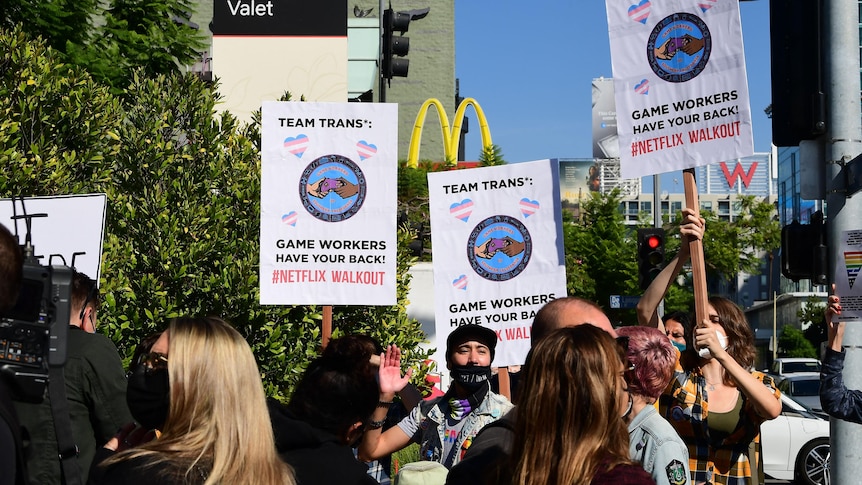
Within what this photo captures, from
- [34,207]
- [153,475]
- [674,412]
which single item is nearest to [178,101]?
[34,207]

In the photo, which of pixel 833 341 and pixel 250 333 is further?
pixel 250 333

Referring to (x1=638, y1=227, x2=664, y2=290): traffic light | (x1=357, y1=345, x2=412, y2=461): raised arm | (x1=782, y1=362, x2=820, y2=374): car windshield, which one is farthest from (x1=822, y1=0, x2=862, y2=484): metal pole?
(x1=782, y1=362, x2=820, y2=374): car windshield

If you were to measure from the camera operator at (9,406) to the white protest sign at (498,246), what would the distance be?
15.0ft

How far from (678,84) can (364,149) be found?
2.27 metres

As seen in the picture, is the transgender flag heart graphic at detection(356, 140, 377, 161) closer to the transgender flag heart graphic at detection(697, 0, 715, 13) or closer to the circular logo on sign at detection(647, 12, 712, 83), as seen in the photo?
the circular logo on sign at detection(647, 12, 712, 83)

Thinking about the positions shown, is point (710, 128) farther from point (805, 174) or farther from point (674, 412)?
point (674, 412)

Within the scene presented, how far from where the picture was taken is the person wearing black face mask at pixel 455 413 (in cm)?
516

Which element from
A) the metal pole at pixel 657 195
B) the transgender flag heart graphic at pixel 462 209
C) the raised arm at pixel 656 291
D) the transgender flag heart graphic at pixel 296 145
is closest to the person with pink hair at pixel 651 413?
the raised arm at pixel 656 291

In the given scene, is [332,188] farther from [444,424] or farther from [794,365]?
[794,365]

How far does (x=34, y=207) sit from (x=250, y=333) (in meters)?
3.89

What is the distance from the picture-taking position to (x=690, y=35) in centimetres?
618

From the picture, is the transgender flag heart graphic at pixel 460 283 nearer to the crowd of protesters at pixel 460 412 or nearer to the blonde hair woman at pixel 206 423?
the crowd of protesters at pixel 460 412

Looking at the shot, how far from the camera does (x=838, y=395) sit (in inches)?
207

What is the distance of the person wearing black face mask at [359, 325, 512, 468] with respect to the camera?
516cm
